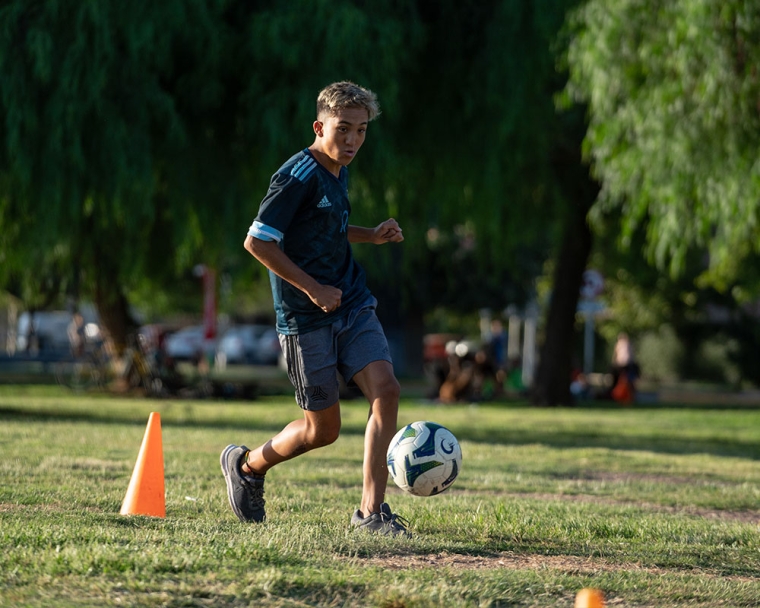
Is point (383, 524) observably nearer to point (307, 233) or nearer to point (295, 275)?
point (295, 275)

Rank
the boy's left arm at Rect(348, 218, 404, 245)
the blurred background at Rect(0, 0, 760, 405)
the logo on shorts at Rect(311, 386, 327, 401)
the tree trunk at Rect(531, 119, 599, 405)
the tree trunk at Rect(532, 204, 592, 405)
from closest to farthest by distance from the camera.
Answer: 1. the logo on shorts at Rect(311, 386, 327, 401)
2. the boy's left arm at Rect(348, 218, 404, 245)
3. the blurred background at Rect(0, 0, 760, 405)
4. the tree trunk at Rect(531, 119, 599, 405)
5. the tree trunk at Rect(532, 204, 592, 405)

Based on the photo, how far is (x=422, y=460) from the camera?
6.25 meters

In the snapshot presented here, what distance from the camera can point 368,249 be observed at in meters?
17.7

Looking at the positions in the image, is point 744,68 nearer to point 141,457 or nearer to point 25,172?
point 25,172

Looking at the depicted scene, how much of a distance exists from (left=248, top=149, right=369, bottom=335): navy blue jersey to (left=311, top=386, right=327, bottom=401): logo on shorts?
290 mm

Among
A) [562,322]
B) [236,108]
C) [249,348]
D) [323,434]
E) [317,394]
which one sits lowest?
[249,348]

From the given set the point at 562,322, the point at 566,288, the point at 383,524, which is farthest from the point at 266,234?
the point at 562,322

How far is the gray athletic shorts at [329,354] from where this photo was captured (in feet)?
20.4

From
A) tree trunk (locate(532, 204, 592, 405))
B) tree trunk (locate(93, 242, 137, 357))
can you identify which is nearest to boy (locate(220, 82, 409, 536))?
tree trunk (locate(93, 242, 137, 357))

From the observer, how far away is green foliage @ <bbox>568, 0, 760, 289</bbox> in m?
13.1

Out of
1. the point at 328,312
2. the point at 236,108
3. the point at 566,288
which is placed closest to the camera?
the point at 328,312

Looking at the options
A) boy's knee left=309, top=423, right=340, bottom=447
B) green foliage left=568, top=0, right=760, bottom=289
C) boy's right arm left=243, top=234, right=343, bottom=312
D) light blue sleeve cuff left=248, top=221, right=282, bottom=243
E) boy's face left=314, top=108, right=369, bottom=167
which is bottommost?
boy's knee left=309, top=423, right=340, bottom=447

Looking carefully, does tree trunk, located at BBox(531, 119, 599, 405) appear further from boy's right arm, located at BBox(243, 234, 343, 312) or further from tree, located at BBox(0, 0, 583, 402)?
boy's right arm, located at BBox(243, 234, 343, 312)

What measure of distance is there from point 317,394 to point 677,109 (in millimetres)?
8590
